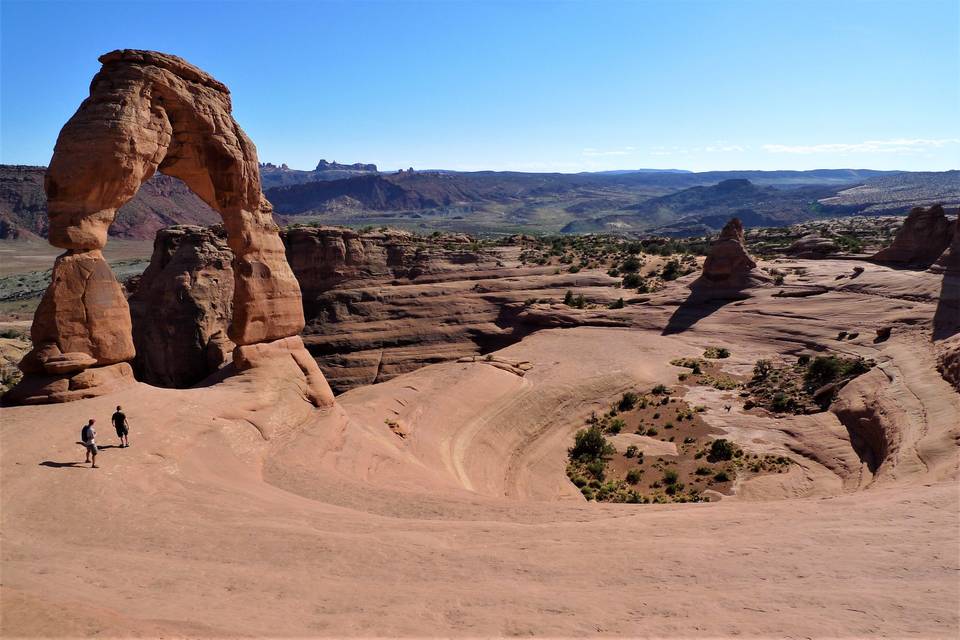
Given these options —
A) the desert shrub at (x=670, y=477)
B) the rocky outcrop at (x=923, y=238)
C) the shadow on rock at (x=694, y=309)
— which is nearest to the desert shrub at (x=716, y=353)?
the shadow on rock at (x=694, y=309)

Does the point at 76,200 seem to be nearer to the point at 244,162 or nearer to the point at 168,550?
the point at 244,162

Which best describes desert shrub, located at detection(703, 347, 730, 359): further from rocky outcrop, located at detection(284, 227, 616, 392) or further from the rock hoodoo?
the rock hoodoo

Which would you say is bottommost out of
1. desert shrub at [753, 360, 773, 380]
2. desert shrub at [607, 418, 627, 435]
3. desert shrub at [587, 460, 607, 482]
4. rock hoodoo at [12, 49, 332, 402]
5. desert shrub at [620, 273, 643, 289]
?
desert shrub at [587, 460, 607, 482]

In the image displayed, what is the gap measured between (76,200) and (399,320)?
67.5ft

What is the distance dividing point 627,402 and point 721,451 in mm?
5227

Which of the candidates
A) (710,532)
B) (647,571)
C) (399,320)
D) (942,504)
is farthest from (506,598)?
(399,320)

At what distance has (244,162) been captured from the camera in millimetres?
17000

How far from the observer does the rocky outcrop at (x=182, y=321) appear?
998 inches

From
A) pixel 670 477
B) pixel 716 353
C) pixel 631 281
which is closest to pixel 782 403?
pixel 670 477

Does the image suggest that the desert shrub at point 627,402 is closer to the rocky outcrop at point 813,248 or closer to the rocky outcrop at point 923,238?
the rocky outcrop at point 923,238

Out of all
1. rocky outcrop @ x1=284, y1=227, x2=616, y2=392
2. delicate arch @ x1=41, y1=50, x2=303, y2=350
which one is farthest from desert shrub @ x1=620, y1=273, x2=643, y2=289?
delicate arch @ x1=41, y1=50, x2=303, y2=350

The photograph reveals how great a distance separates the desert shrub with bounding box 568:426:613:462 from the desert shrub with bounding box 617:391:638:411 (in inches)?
133

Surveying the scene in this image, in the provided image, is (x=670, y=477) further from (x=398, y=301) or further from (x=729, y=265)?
(x=729, y=265)

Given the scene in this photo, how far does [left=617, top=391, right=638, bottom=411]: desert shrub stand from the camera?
24.0 meters
